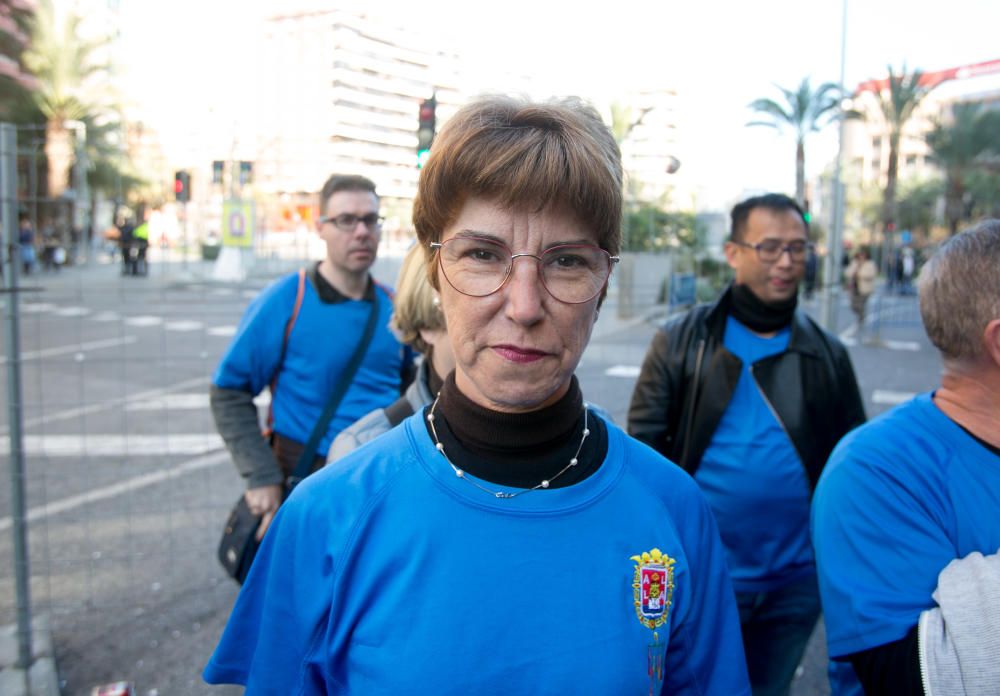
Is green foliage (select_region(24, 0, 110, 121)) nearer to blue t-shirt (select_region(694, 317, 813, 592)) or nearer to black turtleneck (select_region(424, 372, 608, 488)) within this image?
blue t-shirt (select_region(694, 317, 813, 592))

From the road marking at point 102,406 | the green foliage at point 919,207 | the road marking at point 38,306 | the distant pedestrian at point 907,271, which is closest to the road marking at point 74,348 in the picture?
the road marking at point 102,406

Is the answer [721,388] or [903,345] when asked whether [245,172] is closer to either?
[721,388]

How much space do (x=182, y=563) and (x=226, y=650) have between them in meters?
3.97

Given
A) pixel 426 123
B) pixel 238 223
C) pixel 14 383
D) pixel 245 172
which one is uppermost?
pixel 426 123

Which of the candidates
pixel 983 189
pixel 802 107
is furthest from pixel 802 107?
pixel 983 189

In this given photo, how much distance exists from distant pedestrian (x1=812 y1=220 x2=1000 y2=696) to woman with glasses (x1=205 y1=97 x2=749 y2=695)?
0.49 m

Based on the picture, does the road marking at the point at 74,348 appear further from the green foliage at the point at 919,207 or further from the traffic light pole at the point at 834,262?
the green foliage at the point at 919,207

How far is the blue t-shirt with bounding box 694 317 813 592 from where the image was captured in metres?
2.88

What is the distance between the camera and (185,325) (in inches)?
247

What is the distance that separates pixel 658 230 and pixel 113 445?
17.4 feet

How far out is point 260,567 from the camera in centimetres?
148

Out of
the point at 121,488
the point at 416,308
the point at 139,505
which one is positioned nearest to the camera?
the point at 416,308

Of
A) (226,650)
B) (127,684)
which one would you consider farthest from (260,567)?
(127,684)


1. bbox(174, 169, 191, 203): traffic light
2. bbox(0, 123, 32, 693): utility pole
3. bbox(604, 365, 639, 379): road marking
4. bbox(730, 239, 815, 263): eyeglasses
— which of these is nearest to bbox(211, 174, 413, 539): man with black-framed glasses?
bbox(0, 123, 32, 693): utility pole
